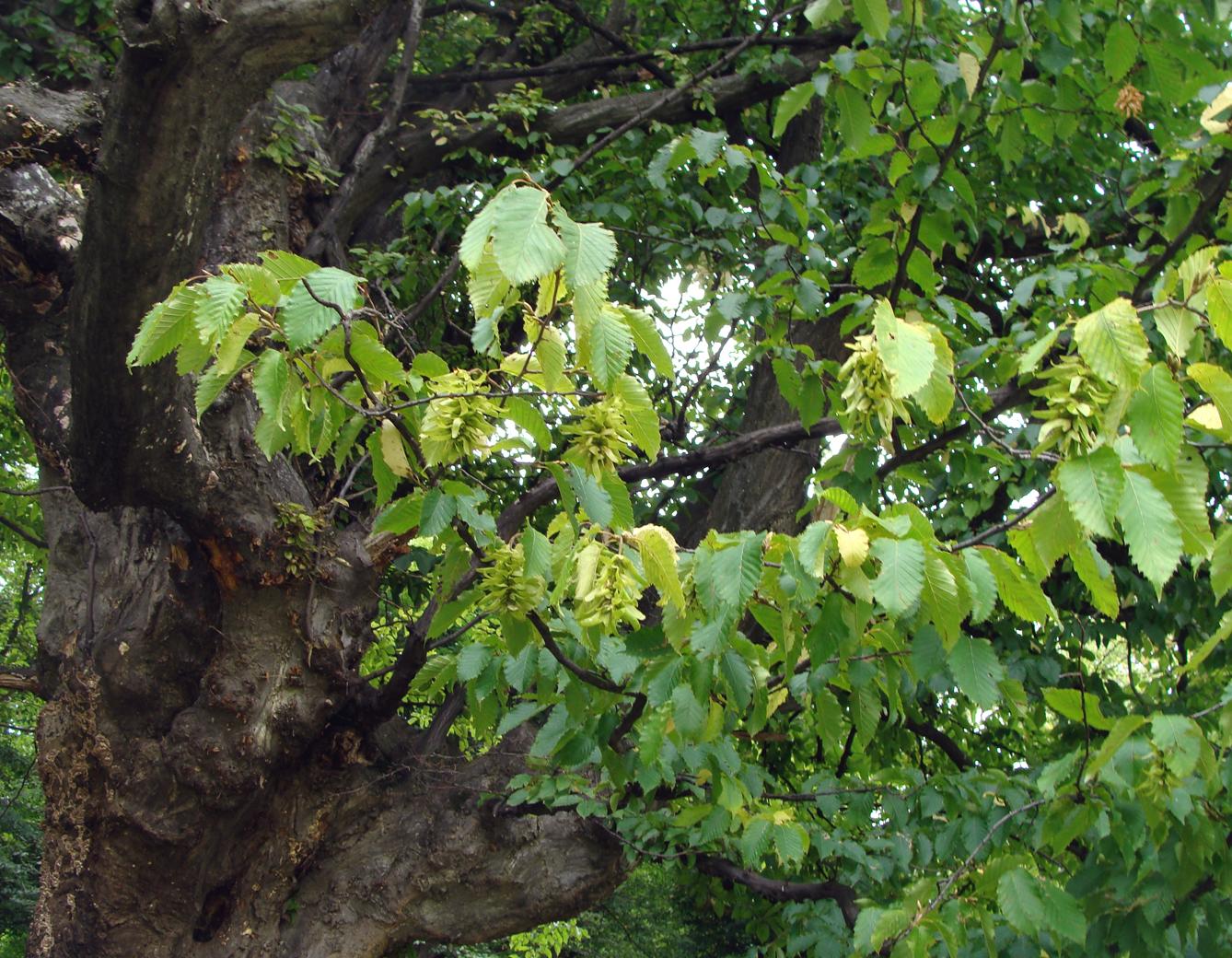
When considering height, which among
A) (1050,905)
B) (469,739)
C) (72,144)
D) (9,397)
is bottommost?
(469,739)

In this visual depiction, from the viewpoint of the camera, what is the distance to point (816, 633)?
1.95 metres

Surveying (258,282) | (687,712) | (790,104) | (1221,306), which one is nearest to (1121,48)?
(790,104)

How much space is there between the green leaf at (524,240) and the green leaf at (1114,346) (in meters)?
0.76

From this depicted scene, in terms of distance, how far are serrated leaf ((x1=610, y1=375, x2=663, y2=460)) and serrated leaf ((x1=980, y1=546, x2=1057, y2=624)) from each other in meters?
0.62

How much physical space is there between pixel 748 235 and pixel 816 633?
122 inches

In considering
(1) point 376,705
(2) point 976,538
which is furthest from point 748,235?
(2) point 976,538

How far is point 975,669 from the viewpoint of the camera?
1.95 metres

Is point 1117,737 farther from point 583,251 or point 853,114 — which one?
point 853,114

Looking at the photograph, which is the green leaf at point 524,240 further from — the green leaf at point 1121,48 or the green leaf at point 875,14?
the green leaf at point 1121,48

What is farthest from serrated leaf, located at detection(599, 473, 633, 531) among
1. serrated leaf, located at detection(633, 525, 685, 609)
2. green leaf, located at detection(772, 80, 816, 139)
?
green leaf, located at detection(772, 80, 816, 139)

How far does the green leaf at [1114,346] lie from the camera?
1.53 metres

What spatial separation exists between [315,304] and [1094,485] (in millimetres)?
1187

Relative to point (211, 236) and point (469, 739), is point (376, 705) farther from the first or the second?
point (469, 739)

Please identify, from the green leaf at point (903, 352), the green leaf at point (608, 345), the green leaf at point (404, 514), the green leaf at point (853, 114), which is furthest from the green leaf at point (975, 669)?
the green leaf at point (853, 114)
